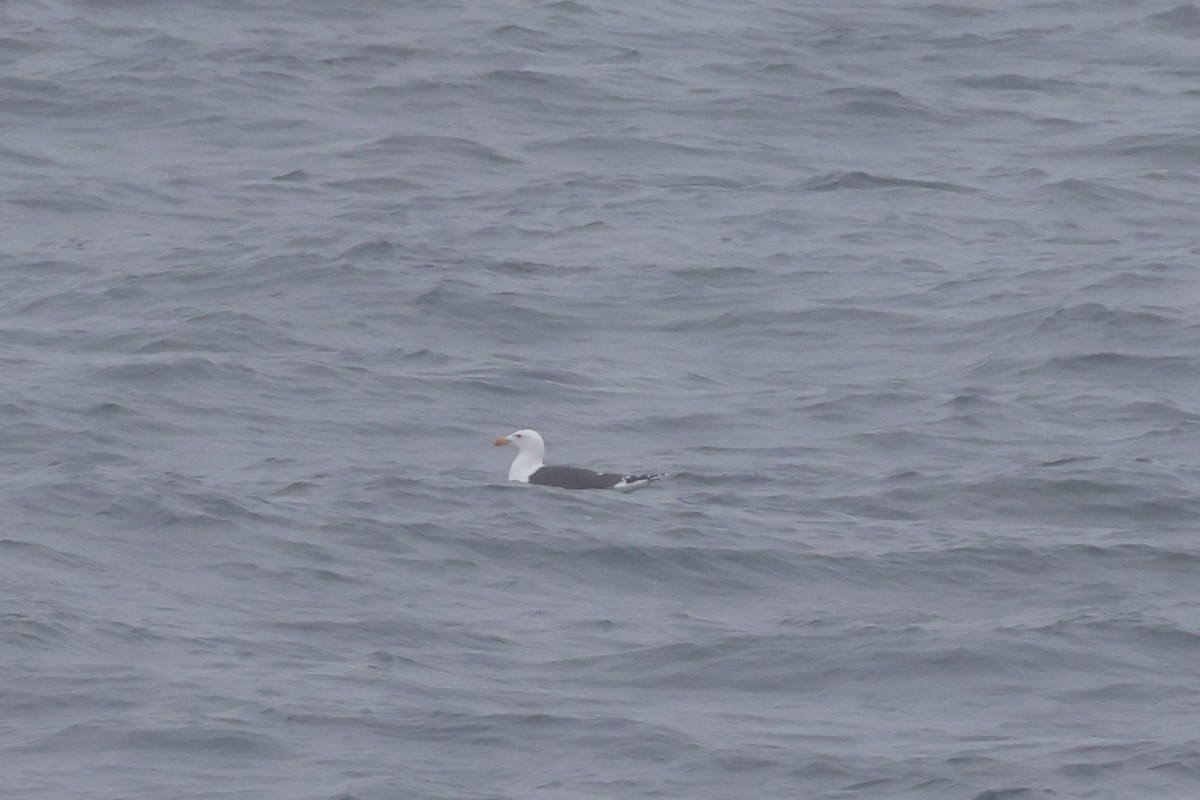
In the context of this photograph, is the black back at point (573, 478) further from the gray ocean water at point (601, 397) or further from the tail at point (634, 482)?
the gray ocean water at point (601, 397)

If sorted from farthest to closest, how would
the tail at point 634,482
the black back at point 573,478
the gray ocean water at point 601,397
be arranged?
the black back at point 573,478 < the tail at point 634,482 < the gray ocean water at point 601,397

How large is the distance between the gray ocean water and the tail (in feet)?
0.39

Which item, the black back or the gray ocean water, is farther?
the black back

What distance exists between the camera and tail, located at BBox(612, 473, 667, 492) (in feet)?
53.7

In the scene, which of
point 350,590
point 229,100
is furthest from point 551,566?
point 229,100

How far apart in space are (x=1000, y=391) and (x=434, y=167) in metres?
7.48

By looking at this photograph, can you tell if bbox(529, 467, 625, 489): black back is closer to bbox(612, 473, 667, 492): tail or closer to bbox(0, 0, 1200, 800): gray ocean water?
bbox(612, 473, 667, 492): tail

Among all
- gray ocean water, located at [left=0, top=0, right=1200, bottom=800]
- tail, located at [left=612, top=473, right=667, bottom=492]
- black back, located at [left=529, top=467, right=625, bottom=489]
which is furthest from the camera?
black back, located at [left=529, top=467, right=625, bottom=489]

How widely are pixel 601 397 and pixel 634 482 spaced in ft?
7.86

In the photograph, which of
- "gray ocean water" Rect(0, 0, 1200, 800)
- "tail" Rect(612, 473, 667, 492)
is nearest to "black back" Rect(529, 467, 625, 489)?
"tail" Rect(612, 473, 667, 492)

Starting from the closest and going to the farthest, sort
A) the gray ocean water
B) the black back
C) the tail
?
the gray ocean water
the tail
the black back

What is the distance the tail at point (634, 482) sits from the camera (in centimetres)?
1638

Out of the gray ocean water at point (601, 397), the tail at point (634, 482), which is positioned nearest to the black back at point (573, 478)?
the tail at point (634, 482)

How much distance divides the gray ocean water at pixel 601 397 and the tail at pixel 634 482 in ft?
0.39
